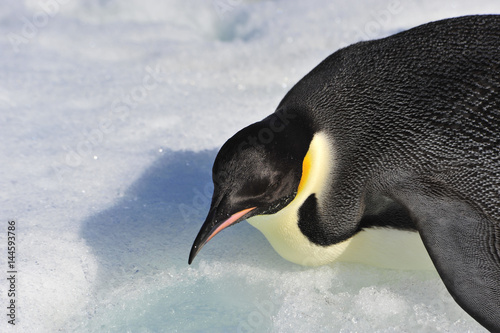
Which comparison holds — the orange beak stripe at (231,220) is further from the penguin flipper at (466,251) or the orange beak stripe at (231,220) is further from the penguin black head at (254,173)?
the penguin flipper at (466,251)

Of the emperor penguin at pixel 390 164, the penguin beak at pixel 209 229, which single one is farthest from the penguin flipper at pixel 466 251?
the penguin beak at pixel 209 229

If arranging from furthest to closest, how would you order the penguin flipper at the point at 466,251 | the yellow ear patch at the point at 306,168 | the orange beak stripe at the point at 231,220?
the yellow ear patch at the point at 306,168 < the orange beak stripe at the point at 231,220 < the penguin flipper at the point at 466,251

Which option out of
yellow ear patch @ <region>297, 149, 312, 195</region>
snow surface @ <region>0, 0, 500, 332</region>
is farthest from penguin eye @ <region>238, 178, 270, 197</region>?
snow surface @ <region>0, 0, 500, 332</region>

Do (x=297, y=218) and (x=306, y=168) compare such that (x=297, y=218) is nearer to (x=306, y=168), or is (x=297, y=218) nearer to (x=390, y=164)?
(x=306, y=168)

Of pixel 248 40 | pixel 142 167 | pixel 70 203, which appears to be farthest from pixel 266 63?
pixel 70 203

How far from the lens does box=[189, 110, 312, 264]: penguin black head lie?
159cm

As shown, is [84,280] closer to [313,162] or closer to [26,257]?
[26,257]

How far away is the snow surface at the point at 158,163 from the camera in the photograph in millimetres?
1794

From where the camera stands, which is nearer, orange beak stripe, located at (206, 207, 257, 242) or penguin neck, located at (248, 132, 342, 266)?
orange beak stripe, located at (206, 207, 257, 242)

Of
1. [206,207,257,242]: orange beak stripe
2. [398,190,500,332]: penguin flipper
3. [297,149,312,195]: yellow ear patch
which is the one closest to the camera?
[398,190,500,332]: penguin flipper

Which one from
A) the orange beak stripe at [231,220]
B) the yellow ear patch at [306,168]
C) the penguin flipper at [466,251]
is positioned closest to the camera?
the penguin flipper at [466,251]

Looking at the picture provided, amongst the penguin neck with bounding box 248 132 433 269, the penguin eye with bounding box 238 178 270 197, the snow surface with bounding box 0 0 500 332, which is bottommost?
the snow surface with bounding box 0 0 500 332

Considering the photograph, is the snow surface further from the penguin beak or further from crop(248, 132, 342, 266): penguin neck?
the penguin beak

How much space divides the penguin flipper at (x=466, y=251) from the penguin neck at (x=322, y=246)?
223mm
